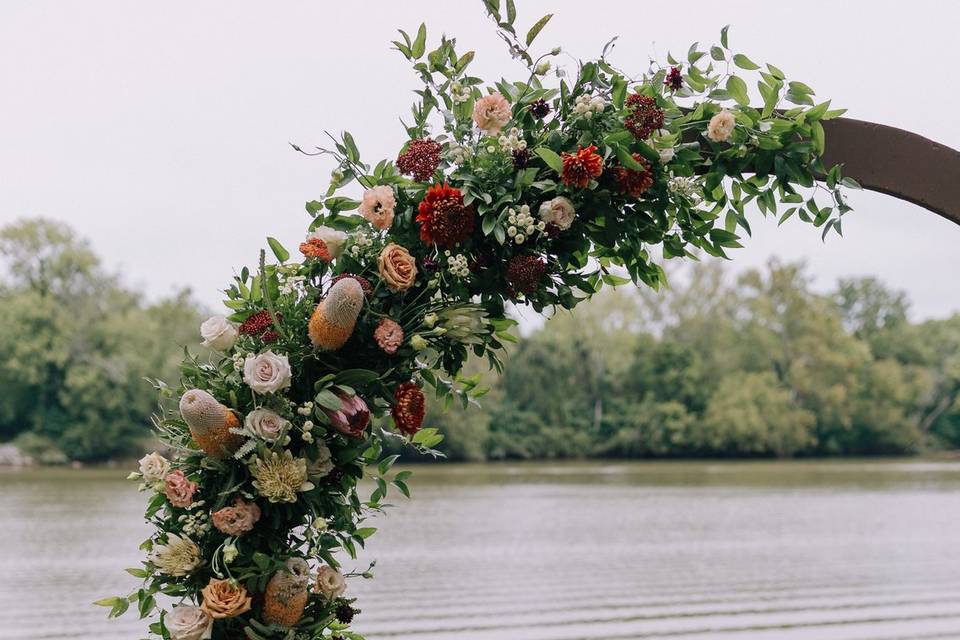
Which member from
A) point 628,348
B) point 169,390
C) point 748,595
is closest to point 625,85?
point 169,390

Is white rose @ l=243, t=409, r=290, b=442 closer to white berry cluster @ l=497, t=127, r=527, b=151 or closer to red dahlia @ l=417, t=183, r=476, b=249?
red dahlia @ l=417, t=183, r=476, b=249

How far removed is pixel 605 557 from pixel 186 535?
11.0 meters

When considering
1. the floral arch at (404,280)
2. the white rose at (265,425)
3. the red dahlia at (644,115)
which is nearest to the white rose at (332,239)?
the floral arch at (404,280)

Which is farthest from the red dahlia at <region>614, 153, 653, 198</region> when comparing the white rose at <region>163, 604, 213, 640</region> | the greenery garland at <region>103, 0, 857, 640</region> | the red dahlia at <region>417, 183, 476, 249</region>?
the white rose at <region>163, 604, 213, 640</region>

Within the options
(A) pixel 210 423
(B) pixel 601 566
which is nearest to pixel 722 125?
(A) pixel 210 423

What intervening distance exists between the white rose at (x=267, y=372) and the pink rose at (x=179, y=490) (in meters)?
0.29

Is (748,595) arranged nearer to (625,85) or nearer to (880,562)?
(880,562)

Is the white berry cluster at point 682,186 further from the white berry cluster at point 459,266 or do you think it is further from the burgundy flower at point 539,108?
the white berry cluster at point 459,266

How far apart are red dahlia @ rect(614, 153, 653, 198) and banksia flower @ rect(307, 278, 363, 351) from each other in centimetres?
74

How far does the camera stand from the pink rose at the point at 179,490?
8.51ft

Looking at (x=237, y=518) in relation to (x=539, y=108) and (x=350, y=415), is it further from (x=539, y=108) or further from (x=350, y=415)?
(x=539, y=108)

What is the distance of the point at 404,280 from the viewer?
106 inches

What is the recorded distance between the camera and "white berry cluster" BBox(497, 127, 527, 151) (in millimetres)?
2789

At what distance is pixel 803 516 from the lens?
19.2 metres
